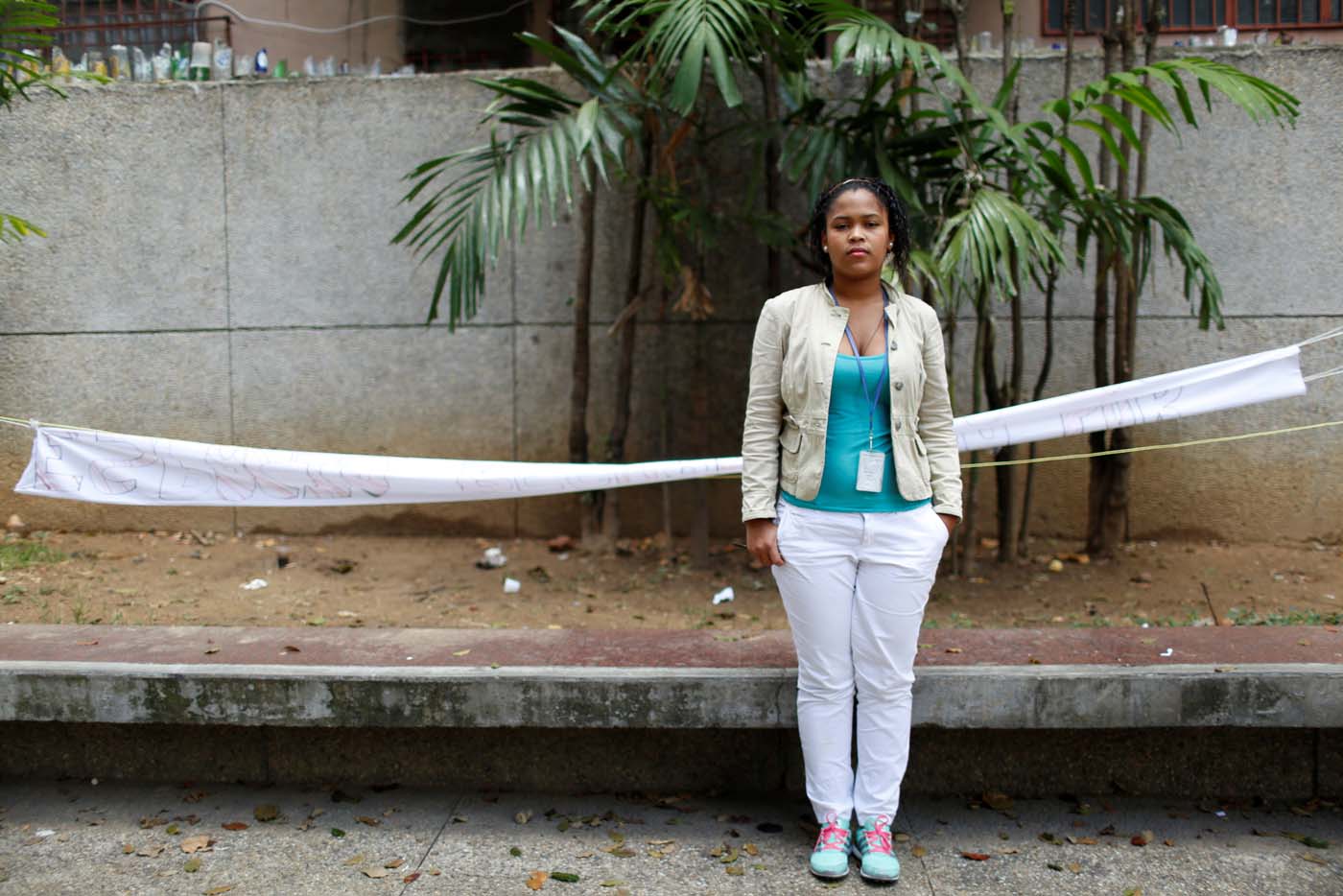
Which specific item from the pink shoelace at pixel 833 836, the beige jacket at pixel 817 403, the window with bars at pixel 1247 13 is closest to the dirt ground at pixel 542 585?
the pink shoelace at pixel 833 836

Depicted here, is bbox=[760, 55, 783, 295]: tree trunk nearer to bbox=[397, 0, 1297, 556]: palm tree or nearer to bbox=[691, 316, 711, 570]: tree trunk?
bbox=[397, 0, 1297, 556]: palm tree

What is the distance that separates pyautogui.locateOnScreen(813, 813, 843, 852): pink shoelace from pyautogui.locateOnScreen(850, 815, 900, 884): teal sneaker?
3 centimetres

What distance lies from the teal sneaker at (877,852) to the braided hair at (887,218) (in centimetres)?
150

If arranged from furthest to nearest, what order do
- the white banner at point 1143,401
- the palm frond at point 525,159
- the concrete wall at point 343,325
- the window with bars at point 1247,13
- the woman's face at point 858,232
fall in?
1. the window with bars at point 1247,13
2. the concrete wall at point 343,325
3. the palm frond at point 525,159
4. the white banner at point 1143,401
5. the woman's face at point 858,232

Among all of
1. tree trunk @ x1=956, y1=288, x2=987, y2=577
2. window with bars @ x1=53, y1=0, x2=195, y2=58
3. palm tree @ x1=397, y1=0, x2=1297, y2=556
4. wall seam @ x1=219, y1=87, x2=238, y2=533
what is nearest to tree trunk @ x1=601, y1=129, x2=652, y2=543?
palm tree @ x1=397, y1=0, x2=1297, y2=556

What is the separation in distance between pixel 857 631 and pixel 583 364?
114 inches

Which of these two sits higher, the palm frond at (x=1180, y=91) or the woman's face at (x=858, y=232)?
the palm frond at (x=1180, y=91)

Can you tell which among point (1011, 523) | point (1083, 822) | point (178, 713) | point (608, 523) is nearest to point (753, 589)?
point (608, 523)

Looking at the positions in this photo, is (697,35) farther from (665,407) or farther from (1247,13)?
(1247,13)

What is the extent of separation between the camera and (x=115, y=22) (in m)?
7.13

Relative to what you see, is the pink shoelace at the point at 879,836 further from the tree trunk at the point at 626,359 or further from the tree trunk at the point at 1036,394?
the tree trunk at the point at 626,359

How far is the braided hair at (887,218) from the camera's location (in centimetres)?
293

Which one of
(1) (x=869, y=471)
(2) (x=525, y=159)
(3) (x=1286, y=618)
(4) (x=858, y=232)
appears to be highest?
(2) (x=525, y=159)

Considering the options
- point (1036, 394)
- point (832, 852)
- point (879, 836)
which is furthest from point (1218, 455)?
point (832, 852)
